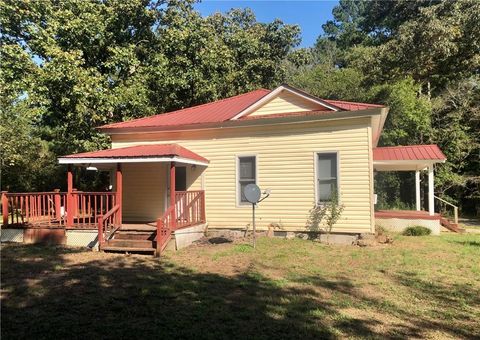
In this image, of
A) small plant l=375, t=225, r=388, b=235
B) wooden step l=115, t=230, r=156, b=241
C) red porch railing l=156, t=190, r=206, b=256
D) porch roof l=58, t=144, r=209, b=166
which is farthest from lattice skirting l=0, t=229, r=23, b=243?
small plant l=375, t=225, r=388, b=235

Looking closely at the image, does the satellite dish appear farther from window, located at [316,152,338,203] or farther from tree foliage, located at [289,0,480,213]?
tree foliage, located at [289,0,480,213]

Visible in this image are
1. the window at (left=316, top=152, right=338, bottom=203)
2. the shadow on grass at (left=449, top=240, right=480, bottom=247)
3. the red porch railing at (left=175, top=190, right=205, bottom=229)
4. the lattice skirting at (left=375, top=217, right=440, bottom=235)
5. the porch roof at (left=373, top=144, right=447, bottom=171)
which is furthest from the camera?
the porch roof at (left=373, top=144, right=447, bottom=171)

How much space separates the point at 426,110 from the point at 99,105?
17709 millimetres

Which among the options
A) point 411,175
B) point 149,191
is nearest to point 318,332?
point 149,191

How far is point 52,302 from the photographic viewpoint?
5.73m

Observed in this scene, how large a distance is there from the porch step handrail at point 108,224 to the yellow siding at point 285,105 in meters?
5.17

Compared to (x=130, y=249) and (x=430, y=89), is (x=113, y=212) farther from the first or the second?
(x=430, y=89)

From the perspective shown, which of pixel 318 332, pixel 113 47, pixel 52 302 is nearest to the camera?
pixel 318 332

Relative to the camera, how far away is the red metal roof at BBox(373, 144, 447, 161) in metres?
14.5

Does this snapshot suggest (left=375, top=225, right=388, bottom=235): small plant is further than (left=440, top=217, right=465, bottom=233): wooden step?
No

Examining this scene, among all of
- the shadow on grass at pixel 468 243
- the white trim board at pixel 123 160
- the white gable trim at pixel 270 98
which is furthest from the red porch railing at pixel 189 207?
the shadow on grass at pixel 468 243

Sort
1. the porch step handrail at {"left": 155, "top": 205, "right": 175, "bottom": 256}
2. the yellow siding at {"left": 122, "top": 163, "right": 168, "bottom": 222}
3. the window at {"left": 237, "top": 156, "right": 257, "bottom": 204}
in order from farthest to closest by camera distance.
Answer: the yellow siding at {"left": 122, "top": 163, "right": 168, "bottom": 222}
the window at {"left": 237, "top": 156, "right": 257, "bottom": 204}
the porch step handrail at {"left": 155, "top": 205, "right": 175, "bottom": 256}

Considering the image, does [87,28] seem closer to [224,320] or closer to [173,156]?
[173,156]

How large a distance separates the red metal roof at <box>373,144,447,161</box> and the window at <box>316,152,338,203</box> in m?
4.01
